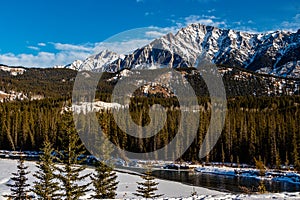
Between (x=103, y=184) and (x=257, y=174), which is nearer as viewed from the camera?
(x=103, y=184)

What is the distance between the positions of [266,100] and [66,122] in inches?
5920

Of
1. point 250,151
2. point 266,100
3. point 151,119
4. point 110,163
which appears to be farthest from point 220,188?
point 266,100

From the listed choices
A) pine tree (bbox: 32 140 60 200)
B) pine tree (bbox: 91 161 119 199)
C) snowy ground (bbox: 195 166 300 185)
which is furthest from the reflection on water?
pine tree (bbox: 32 140 60 200)

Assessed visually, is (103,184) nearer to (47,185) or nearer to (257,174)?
(47,185)

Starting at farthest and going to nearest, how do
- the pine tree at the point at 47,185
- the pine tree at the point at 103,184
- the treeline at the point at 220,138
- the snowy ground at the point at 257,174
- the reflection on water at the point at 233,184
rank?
the treeline at the point at 220,138 → the snowy ground at the point at 257,174 → the reflection on water at the point at 233,184 → the pine tree at the point at 103,184 → the pine tree at the point at 47,185

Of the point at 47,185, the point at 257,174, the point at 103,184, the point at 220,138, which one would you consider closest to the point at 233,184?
the point at 257,174

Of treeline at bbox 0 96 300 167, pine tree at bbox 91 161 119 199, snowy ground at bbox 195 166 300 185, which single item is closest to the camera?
pine tree at bbox 91 161 119 199

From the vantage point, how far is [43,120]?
103938mm

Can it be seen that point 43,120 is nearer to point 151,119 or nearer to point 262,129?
point 151,119

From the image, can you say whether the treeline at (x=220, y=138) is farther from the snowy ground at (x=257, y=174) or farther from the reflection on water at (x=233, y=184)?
the reflection on water at (x=233, y=184)

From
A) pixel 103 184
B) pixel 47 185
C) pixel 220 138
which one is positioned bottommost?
pixel 103 184

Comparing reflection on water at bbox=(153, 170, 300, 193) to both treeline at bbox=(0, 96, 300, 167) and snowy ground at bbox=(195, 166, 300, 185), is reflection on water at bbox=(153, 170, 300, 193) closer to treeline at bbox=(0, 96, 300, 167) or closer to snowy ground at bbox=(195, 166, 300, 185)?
snowy ground at bbox=(195, 166, 300, 185)

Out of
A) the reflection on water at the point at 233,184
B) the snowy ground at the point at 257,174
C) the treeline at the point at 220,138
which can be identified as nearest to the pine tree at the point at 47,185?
the reflection on water at the point at 233,184

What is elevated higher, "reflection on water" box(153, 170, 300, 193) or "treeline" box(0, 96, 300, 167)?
"treeline" box(0, 96, 300, 167)
